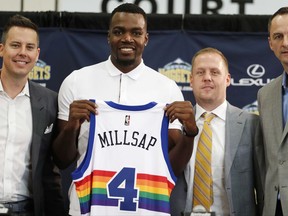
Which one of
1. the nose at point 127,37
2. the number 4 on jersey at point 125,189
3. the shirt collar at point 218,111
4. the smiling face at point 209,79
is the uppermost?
the nose at point 127,37

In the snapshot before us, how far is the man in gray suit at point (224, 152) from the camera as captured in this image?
2734 mm

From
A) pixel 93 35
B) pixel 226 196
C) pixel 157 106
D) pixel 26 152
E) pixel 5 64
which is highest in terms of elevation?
pixel 93 35

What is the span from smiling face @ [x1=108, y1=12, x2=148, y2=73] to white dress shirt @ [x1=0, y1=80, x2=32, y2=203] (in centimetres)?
55

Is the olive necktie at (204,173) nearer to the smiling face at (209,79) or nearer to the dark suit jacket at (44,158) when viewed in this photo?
the smiling face at (209,79)

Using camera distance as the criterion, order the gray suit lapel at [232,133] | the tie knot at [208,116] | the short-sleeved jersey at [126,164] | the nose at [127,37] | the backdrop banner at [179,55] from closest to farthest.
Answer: the short-sleeved jersey at [126,164] → the nose at [127,37] → the gray suit lapel at [232,133] → the tie knot at [208,116] → the backdrop banner at [179,55]

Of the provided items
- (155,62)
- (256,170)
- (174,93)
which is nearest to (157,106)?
(174,93)

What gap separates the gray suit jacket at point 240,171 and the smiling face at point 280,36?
1.17 feet

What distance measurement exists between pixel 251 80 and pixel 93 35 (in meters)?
1.29

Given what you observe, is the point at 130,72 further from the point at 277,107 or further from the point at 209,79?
the point at 277,107

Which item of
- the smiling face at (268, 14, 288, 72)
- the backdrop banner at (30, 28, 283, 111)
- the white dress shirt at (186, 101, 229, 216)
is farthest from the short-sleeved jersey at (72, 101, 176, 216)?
the backdrop banner at (30, 28, 283, 111)

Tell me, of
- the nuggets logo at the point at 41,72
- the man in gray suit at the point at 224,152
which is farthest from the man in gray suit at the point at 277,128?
the nuggets logo at the point at 41,72

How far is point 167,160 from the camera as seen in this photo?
2.53 meters

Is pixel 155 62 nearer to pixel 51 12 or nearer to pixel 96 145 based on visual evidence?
pixel 51 12

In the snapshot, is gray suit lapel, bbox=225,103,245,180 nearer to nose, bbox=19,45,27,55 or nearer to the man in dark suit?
the man in dark suit
